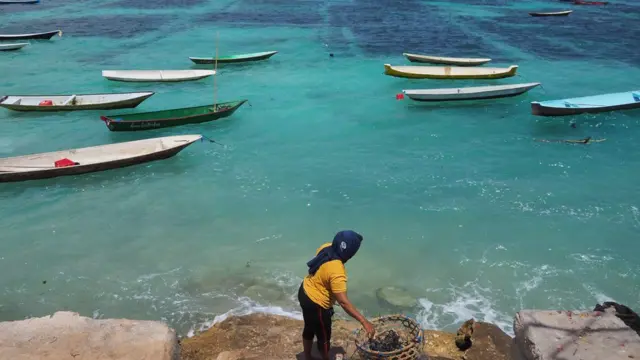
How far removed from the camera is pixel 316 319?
622cm

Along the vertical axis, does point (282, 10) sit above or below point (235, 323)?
above

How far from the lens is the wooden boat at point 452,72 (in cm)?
2669

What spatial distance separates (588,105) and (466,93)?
5338 millimetres

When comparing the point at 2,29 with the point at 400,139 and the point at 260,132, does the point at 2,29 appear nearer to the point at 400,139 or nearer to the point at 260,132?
the point at 260,132

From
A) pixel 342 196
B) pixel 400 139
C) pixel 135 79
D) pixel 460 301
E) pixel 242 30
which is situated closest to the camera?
pixel 460 301

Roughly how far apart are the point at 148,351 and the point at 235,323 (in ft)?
8.73

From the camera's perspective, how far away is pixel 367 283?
11.5m

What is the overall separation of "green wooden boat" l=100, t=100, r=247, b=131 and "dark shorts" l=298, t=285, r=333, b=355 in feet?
50.9

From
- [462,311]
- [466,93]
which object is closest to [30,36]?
[466,93]

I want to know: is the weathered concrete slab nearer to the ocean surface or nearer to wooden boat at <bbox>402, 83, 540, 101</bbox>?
the ocean surface

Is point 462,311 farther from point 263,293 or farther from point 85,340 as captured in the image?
point 85,340

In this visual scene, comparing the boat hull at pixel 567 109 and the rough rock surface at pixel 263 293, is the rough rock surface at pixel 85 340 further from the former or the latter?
the boat hull at pixel 567 109

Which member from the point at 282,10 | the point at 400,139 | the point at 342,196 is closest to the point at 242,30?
the point at 282,10

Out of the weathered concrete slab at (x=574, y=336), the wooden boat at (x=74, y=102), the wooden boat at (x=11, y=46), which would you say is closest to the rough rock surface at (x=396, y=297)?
the weathered concrete slab at (x=574, y=336)
